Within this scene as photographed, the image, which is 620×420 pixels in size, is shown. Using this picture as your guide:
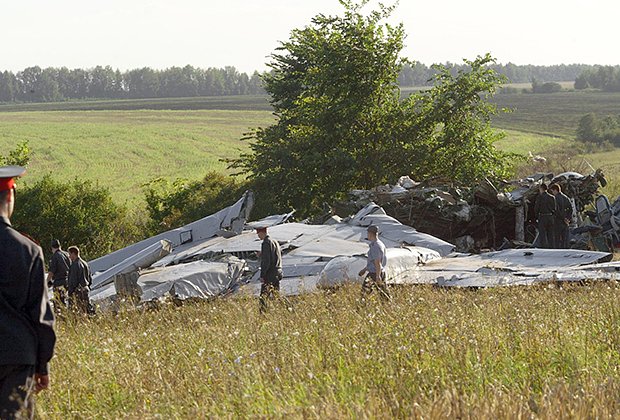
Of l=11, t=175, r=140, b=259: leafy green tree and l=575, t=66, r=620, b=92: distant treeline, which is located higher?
l=575, t=66, r=620, b=92: distant treeline

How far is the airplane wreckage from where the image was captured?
12688mm

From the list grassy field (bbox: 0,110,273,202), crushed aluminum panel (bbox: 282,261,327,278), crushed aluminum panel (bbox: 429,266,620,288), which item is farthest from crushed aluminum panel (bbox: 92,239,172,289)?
grassy field (bbox: 0,110,273,202)

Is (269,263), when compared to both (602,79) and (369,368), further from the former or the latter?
(602,79)

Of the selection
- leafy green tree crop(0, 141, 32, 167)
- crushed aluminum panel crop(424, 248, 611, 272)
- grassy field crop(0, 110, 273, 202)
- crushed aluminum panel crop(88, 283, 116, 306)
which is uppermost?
leafy green tree crop(0, 141, 32, 167)

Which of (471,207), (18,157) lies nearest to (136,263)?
(471,207)

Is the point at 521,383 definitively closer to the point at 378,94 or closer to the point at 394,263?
the point at 394,263

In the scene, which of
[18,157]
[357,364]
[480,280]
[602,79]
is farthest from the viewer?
[602,79]

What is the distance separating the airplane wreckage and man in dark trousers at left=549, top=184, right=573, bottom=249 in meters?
0.54

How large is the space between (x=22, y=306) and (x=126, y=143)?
6678 cm

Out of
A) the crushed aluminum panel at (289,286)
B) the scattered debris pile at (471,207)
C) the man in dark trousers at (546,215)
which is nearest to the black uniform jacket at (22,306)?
the crushed aluminum panel at (289,286)

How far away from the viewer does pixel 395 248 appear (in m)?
14.2

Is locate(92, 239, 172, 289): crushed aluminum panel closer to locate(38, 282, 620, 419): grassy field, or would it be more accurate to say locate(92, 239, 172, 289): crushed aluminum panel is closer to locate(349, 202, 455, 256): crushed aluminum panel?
locate(349, 202, 455, 256): crushed aluminum panel

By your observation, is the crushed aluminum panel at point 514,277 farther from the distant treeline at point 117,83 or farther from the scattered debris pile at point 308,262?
the distant treeline at point 117,83

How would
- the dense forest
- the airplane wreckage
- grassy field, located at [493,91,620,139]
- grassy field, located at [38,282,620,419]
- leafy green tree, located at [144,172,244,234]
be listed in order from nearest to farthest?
1. grassy field, located at [38,282,620,419]
2. the airplane wreckage
3. leafy green tree, located at [144,172,244,234]
4. grassy field, located at [493,91,620,139]
5. the dense forest
